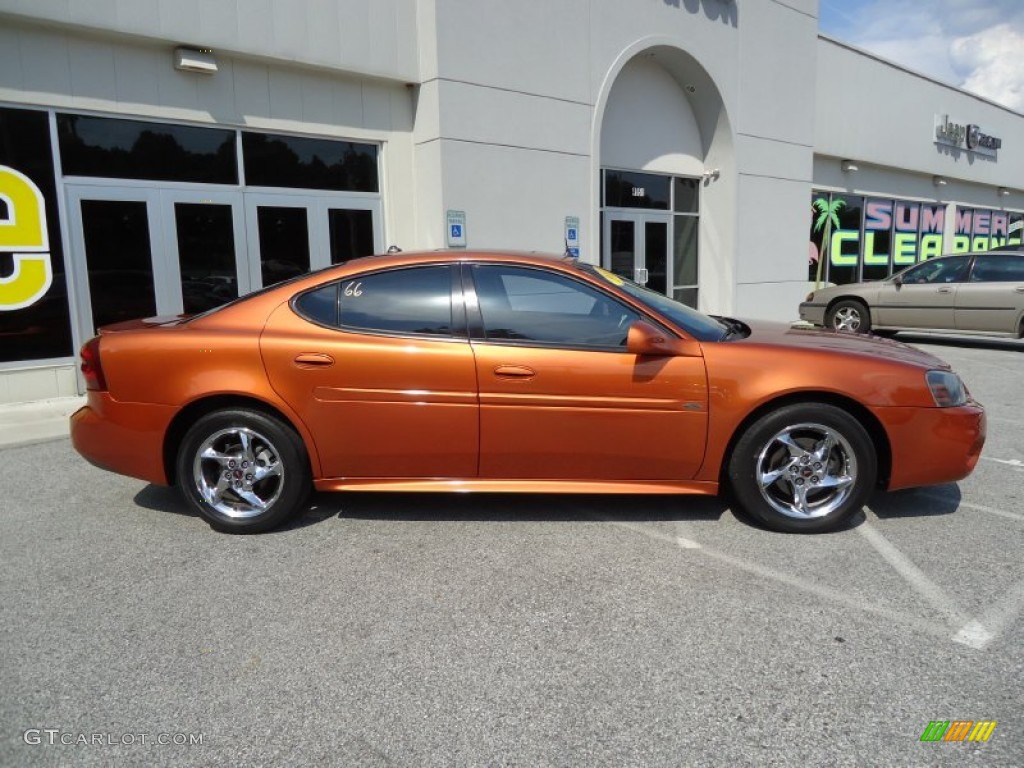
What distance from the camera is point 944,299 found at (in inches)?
444

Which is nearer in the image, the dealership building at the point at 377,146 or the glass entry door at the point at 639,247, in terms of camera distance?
the dealership building at the point at 377,146

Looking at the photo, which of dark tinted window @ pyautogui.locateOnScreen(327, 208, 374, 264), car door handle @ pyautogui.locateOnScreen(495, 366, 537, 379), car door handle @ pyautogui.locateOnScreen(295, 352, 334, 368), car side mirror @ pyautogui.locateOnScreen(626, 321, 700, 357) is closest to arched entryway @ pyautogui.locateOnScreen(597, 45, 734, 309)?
dark tinted window @ pyautogui.locateOnScreen(327, 208, 374, 264)

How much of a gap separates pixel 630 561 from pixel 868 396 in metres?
1.55

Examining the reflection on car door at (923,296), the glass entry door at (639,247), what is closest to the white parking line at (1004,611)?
the reflection on car door at (923,296)

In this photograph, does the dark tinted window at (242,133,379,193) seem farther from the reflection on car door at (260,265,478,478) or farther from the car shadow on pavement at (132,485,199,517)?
the reflection on car door at (260,265,478,478)

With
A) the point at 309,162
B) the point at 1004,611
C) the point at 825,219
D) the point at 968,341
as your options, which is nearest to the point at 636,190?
the point at 309,162

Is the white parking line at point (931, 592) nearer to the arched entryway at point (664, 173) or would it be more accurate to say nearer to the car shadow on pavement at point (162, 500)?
the car shadow on pavement at point (162, 500)

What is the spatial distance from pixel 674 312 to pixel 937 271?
384 inches

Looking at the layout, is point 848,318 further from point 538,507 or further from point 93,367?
point 93,367

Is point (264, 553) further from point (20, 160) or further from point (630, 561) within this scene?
point (20, 160)

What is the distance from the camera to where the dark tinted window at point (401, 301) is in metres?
3.89

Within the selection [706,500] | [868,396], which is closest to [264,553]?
[706,500]

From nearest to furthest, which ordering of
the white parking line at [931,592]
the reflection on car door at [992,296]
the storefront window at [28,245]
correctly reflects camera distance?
the white parking line at [931,592]
the storefront window at [28,245]
the reflection on car door at [992,296]

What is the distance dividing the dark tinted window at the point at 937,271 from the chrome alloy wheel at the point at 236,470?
37.6ft
